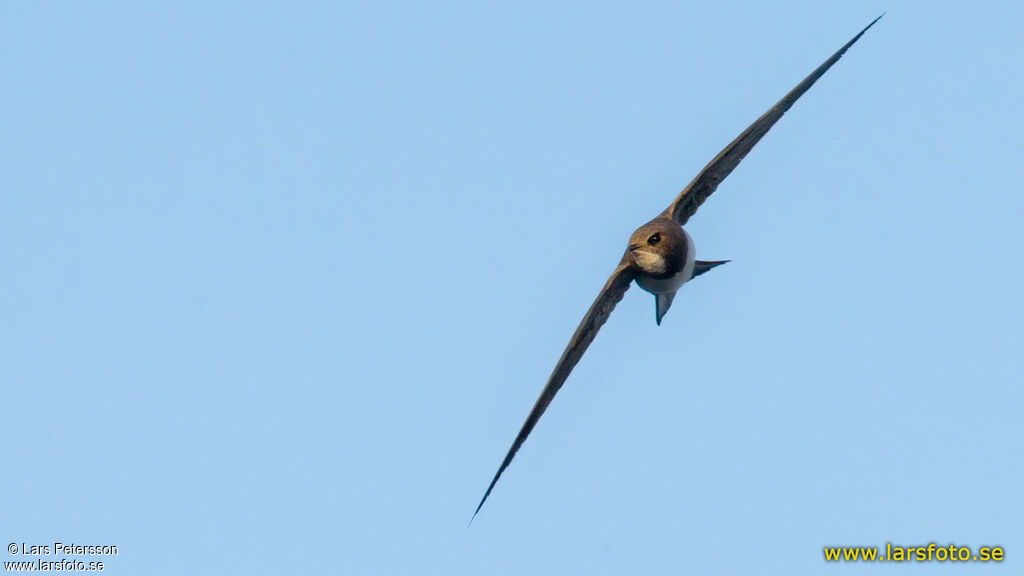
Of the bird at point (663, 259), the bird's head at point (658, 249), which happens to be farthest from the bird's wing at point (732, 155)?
the bird's head at point (658, 249)

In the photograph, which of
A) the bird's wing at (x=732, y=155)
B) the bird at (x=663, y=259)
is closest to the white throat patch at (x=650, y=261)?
the bird at (x=663, y=259)

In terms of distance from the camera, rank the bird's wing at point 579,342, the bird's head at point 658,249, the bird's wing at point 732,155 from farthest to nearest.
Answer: the bird's wing at point 732,155 → the bird's wing at point 579,342 → the bird's head at point 658,249

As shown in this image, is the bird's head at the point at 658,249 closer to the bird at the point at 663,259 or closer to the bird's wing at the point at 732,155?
the bird at the point at 663,259

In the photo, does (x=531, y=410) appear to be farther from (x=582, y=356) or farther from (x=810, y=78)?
(x=810, y=78)

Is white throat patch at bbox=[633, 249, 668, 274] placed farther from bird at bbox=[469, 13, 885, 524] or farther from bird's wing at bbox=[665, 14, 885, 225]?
bird's wing at bbox=[665, 14, 885, 225]

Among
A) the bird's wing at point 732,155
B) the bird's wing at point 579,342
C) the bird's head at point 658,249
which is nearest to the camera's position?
the bird's head at point 658,249

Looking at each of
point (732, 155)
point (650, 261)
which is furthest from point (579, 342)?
point (732, 155)

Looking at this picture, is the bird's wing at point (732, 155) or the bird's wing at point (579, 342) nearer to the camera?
the bird's wing at point (579, 342)

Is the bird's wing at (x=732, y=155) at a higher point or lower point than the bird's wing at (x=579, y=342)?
higher
